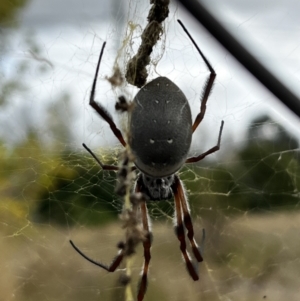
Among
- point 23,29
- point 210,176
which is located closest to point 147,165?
point 23,29

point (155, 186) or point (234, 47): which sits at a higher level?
point (234, 47)

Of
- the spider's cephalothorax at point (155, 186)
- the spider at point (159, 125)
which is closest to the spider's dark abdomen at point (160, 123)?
the spider at point (159, 125)

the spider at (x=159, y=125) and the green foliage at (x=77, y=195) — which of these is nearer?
the spider at (x=159, y=125)

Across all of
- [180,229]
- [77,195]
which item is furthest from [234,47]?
[77,195]

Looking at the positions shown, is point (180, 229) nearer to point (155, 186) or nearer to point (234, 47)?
point (155, 186)

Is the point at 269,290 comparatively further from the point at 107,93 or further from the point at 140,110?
the point at 140,110

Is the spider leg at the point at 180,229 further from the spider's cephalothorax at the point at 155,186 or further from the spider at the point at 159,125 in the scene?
the spider at the point at 159,125
